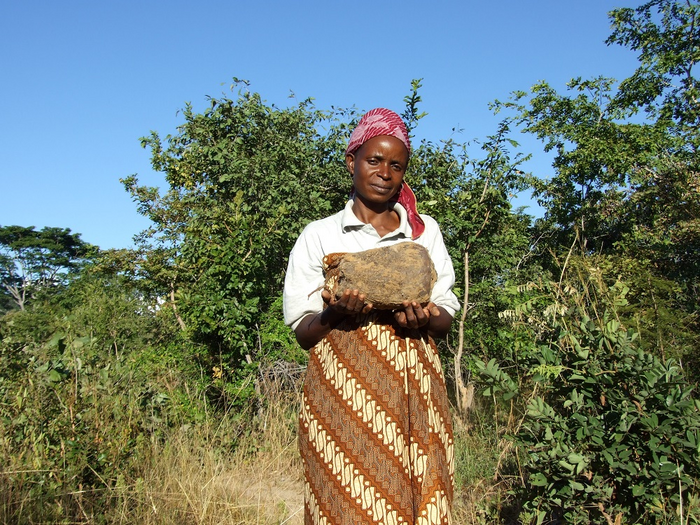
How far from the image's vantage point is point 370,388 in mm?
1651

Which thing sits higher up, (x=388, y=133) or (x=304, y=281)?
(x=388, y=133)

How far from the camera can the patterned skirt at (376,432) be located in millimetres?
1598

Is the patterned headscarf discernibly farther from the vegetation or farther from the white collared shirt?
the vegetation

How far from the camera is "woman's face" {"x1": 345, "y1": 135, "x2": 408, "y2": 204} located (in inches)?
74.2

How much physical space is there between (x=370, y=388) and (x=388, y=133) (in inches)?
33.4

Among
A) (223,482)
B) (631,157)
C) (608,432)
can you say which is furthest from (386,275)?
(631,157)

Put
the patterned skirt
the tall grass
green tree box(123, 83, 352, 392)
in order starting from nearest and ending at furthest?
the patterned skirt < the tall grass < green tree box(123, 83, 352, 392)

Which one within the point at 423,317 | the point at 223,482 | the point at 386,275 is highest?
the point at 386,275

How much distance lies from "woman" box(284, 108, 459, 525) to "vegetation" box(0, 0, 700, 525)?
1.04 metres

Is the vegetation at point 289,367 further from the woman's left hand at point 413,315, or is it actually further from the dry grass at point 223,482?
the woman's left hand at point 413,315

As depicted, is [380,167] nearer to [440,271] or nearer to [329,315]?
[440,271]

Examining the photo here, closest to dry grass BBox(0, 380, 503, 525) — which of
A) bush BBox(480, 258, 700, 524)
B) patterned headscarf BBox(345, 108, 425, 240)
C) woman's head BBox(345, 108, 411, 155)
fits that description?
bush BBox(480, 258, 700, 524)

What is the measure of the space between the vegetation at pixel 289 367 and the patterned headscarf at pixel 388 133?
103 centimetres

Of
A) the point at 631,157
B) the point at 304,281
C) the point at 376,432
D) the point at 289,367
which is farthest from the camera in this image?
the point at 631,157
